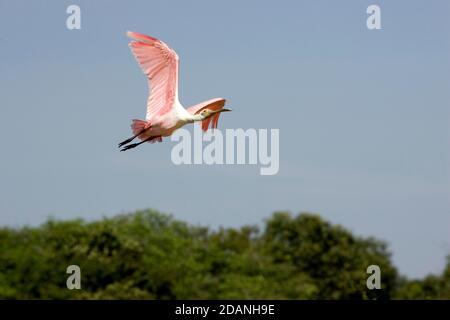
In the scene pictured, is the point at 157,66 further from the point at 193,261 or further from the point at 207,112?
the point at 193,261

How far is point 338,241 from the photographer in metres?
51.3

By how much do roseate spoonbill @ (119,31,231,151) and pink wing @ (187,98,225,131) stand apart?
0.05ft

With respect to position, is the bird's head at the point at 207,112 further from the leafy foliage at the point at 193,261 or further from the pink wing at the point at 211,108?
the leafy foliage at the point at 193,261

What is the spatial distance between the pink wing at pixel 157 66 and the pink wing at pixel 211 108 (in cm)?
54

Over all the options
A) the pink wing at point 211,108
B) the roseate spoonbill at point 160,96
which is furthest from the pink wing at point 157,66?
the pink wing at point 211,108

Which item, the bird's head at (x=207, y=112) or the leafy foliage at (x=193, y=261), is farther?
the leafy foliage at (x=193, y=261)

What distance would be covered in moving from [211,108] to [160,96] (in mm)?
1222

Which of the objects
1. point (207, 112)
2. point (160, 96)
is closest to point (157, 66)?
point (160, 96)

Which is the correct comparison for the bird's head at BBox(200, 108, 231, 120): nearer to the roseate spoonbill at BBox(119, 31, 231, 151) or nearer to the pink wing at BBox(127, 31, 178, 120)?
the roseate spoonbill at BBox(119, 31, 231, 151)

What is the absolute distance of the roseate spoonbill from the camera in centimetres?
1342

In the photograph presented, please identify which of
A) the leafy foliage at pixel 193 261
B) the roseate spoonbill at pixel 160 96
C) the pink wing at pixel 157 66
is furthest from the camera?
the leafy foliage at pixel 193 261

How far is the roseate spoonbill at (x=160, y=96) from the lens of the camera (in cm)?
1342
